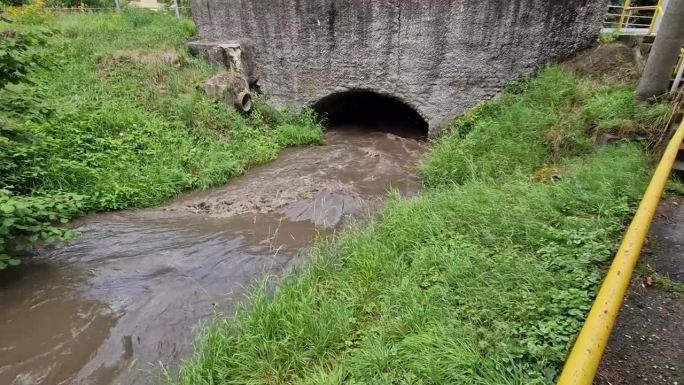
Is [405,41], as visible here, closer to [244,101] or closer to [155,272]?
[244,101]

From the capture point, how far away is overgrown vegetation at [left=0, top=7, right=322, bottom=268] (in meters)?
4.37

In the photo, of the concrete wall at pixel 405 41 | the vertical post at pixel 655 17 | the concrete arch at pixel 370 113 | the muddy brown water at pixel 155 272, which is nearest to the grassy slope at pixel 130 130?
the muddy brown water at pixel 155 272

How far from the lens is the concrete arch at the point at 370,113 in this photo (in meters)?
11.8

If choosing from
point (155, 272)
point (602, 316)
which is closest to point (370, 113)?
point (155, 272)

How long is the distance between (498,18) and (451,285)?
22.7 ft

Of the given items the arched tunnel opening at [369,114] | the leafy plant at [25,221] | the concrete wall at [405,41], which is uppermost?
the concrete wall at [405,41]

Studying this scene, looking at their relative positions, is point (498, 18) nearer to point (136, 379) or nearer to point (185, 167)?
point (185, 167)

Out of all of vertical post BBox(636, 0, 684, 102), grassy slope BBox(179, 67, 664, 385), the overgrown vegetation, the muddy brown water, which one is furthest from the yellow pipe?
vertical post BBox(636, 0, 684, 102)

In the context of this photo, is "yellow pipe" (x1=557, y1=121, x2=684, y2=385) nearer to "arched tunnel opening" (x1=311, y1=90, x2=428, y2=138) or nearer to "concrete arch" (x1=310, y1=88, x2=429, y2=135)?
"arched tunnel opening" (x1=311, y1=90, x2=428, y2=138)

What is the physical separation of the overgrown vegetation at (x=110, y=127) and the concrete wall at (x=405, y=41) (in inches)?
45.6

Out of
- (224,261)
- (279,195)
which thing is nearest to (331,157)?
(279,195)

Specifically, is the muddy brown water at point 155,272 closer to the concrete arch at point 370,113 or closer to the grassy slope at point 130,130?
the grassy slope at point 130,130

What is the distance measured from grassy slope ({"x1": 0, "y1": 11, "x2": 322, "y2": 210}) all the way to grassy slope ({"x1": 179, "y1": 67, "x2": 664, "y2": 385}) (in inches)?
140

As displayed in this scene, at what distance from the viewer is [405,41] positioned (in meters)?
9.16
